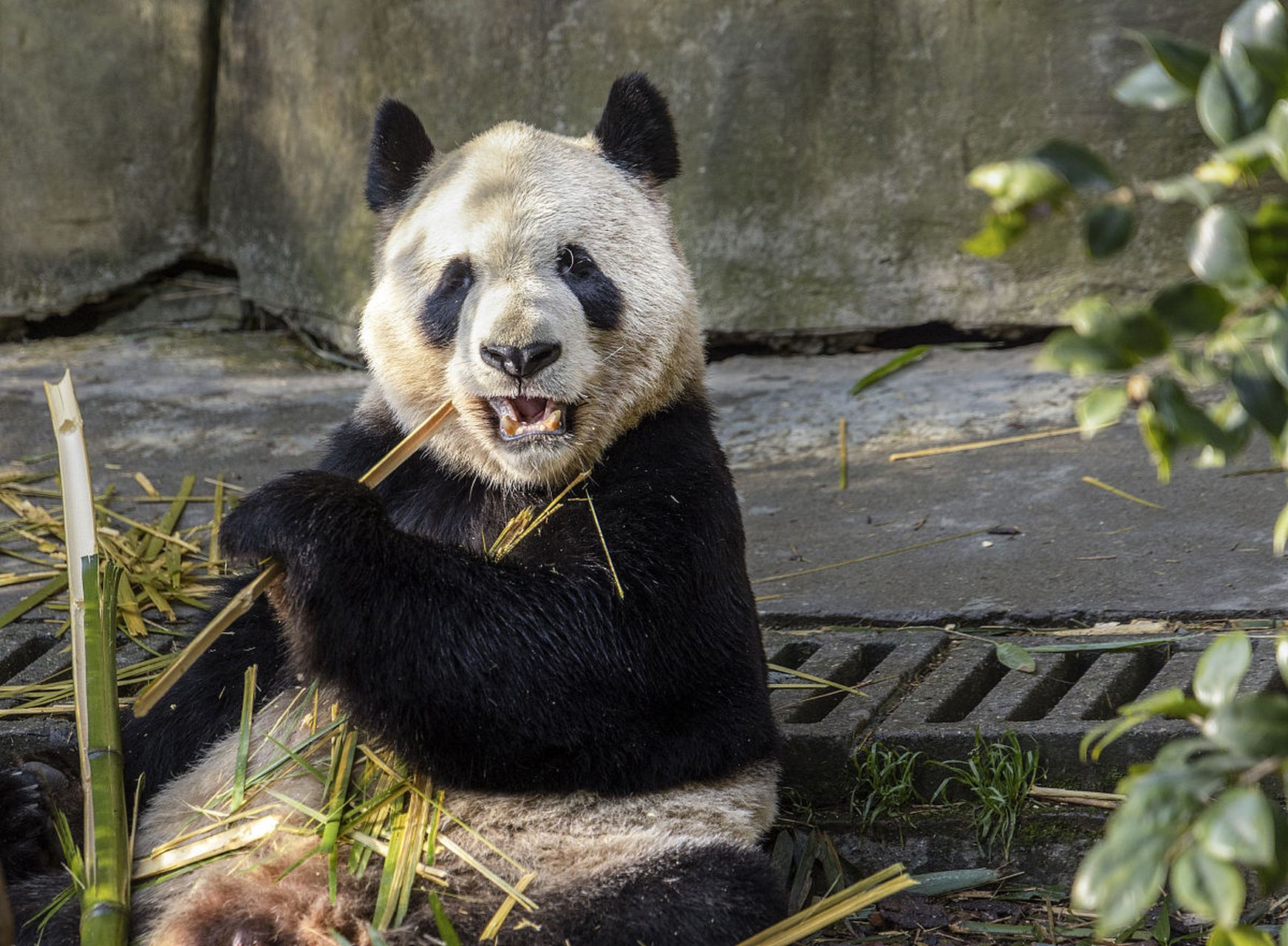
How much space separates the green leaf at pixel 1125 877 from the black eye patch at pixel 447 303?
1.93m

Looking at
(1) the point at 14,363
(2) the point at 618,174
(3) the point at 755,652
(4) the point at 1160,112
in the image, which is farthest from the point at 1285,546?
(1) the point at 14,363

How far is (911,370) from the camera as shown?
20.1 ft

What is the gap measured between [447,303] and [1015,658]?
5.41ft

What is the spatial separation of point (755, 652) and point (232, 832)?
1.06 meters

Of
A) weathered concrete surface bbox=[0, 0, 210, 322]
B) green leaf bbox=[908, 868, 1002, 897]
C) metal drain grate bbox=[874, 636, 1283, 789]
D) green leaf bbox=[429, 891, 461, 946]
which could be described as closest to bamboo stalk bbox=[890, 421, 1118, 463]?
metal drain grate bbox=[874, 636, 1283, 789]

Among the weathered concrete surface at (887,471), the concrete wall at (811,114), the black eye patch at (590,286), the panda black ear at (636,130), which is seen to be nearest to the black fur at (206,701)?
the black eye patch at (590,286)

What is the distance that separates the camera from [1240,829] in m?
1.09

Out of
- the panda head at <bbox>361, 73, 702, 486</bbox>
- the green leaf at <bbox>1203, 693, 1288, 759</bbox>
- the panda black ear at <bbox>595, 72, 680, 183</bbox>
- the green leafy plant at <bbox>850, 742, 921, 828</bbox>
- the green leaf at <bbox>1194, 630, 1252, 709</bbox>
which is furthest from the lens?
the panda black ear at <bbox>595, 72, 680, 183</bbox>

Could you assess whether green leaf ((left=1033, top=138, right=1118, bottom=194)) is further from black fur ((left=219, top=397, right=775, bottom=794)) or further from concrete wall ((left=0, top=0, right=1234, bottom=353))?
concrete wall ((left=0, top=0, right=1234, bottom=353))

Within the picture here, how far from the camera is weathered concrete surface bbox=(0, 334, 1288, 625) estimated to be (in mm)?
3918

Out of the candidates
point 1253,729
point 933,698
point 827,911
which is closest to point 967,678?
point 933,698

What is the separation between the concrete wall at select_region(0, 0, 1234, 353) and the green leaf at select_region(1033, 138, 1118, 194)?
5.03 m

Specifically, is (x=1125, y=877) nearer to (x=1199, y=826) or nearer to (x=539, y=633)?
(x=1199, y=826)

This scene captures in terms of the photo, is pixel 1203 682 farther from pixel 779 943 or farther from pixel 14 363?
pixel 14 363
